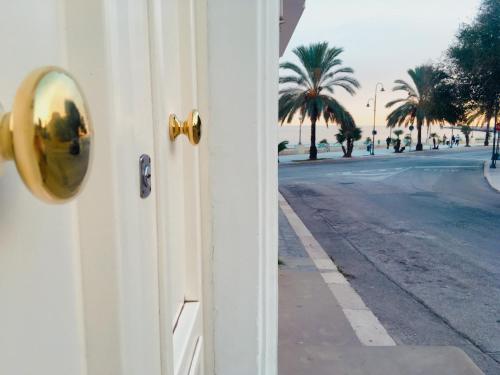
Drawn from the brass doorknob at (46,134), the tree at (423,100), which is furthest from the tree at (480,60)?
the brass doorknob at (46,134)

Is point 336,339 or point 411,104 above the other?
point 411,104

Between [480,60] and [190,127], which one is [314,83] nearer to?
[480,60]

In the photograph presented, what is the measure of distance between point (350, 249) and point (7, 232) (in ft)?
19.2

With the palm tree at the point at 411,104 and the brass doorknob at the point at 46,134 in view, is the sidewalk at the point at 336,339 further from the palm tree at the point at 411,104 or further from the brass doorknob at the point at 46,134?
the palm tree at the point at 411,104

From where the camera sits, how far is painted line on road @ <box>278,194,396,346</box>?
9.89 ft

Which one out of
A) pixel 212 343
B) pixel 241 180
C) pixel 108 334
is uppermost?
pixel 241 180

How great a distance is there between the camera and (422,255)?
18.1ft

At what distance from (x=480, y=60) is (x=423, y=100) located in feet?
27.9

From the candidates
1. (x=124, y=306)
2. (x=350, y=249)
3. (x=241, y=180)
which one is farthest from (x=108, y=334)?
(x=350, y=249)

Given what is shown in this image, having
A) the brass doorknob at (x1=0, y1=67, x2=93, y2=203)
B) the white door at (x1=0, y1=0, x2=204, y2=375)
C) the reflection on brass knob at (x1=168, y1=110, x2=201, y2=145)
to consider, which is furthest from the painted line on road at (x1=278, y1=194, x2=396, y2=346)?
the brass doorknob at (x1=0, y1=67, x2=93, y2=203)

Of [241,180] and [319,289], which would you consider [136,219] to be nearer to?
[241,180]

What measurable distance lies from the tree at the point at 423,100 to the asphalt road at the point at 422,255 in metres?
7.14

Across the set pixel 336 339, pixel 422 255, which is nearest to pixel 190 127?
pixel 336 339

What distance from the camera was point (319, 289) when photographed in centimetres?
392
